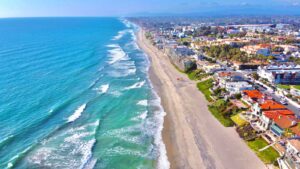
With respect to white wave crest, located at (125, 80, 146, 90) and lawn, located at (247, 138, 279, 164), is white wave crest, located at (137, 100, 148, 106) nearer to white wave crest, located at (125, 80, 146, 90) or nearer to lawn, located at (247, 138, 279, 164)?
white wave crest, located at (125, 80, 146, 90)

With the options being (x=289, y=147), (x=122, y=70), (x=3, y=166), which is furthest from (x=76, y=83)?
(x=289, y=147)

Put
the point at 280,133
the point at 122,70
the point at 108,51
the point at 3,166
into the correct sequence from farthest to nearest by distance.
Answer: the point at 108,51 → the point at 122,70 → the point at 280,133 → the point at 3,166

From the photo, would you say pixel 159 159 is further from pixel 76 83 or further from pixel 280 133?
pixel 76 83

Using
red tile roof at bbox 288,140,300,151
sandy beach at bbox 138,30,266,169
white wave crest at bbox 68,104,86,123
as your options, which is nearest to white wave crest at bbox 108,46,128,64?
sandy beach at bbox 138,30,266,169

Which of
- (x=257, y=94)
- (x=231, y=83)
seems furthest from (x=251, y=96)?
(x=231, y=83)

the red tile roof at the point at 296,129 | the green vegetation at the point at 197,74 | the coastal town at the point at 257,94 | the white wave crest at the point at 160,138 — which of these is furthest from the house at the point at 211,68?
the red tile roof at the point at 296,129

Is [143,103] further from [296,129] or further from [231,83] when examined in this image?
[296,129]

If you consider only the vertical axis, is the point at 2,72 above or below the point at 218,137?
above
